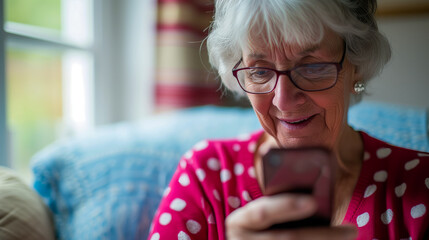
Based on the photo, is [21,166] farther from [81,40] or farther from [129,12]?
[129,12]

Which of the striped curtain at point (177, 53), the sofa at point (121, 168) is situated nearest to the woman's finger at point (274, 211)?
the sofa at point (121, 168)

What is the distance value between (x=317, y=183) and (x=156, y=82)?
1.53 metres

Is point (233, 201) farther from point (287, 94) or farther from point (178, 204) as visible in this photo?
point (287, 94)

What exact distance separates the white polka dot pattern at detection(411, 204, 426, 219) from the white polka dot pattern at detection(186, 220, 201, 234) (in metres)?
0.50

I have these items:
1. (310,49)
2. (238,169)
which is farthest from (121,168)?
(310,49)

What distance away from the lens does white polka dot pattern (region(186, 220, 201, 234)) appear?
0.88 metres

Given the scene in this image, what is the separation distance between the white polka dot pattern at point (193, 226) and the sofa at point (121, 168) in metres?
0.30

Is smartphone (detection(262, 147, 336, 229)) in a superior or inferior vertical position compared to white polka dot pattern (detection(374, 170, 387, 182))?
superior

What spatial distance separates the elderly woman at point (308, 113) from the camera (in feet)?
2.41

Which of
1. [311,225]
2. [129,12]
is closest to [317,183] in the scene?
[311,225]

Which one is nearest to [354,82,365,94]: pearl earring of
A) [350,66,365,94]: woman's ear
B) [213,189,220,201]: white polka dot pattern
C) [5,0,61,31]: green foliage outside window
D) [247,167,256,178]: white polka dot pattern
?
[350,66,365,94]: woman's ear

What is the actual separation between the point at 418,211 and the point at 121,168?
34.9 inches

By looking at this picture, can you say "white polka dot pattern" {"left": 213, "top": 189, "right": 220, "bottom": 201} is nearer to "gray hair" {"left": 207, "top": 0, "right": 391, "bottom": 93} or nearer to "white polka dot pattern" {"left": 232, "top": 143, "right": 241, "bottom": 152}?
"white polka dot pattern" {"left": 232, "top": 143, "right": 241, "bottom": 152}

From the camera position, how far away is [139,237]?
1111 mm
